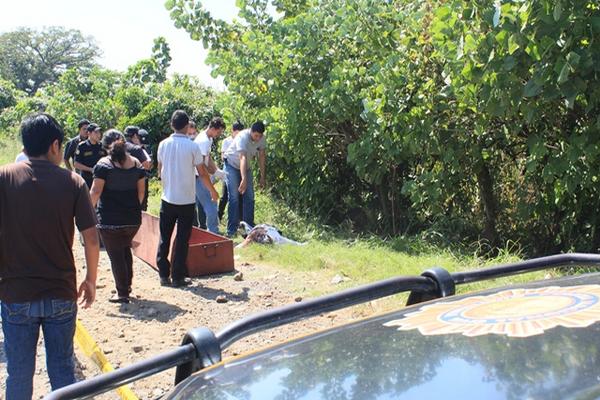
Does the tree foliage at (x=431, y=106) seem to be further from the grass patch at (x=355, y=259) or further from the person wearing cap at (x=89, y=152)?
the person wearing cap at (x=89, y=152)

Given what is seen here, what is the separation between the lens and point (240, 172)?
10930 millimetres

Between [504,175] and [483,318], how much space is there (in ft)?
24.5

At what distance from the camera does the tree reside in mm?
70875

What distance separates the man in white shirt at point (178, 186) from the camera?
24.1 ft

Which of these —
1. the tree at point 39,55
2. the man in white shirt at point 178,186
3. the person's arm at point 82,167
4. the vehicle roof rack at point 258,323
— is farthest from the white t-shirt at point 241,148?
the tree at point 39,55

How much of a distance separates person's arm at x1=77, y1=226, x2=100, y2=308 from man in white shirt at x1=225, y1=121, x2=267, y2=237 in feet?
21.1

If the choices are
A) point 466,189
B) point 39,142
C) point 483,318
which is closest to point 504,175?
point 466,189

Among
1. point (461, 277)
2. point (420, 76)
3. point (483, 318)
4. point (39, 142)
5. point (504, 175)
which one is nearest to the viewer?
point (483, 318)

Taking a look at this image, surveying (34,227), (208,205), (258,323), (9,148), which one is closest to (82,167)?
(208,205)

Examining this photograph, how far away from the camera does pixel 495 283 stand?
20.7ft

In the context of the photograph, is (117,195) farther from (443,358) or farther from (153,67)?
(153,67)

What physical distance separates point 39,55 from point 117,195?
2884 inches

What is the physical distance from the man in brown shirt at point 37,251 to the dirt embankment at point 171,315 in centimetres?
108

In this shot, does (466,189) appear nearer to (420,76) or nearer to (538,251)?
(538,251)
